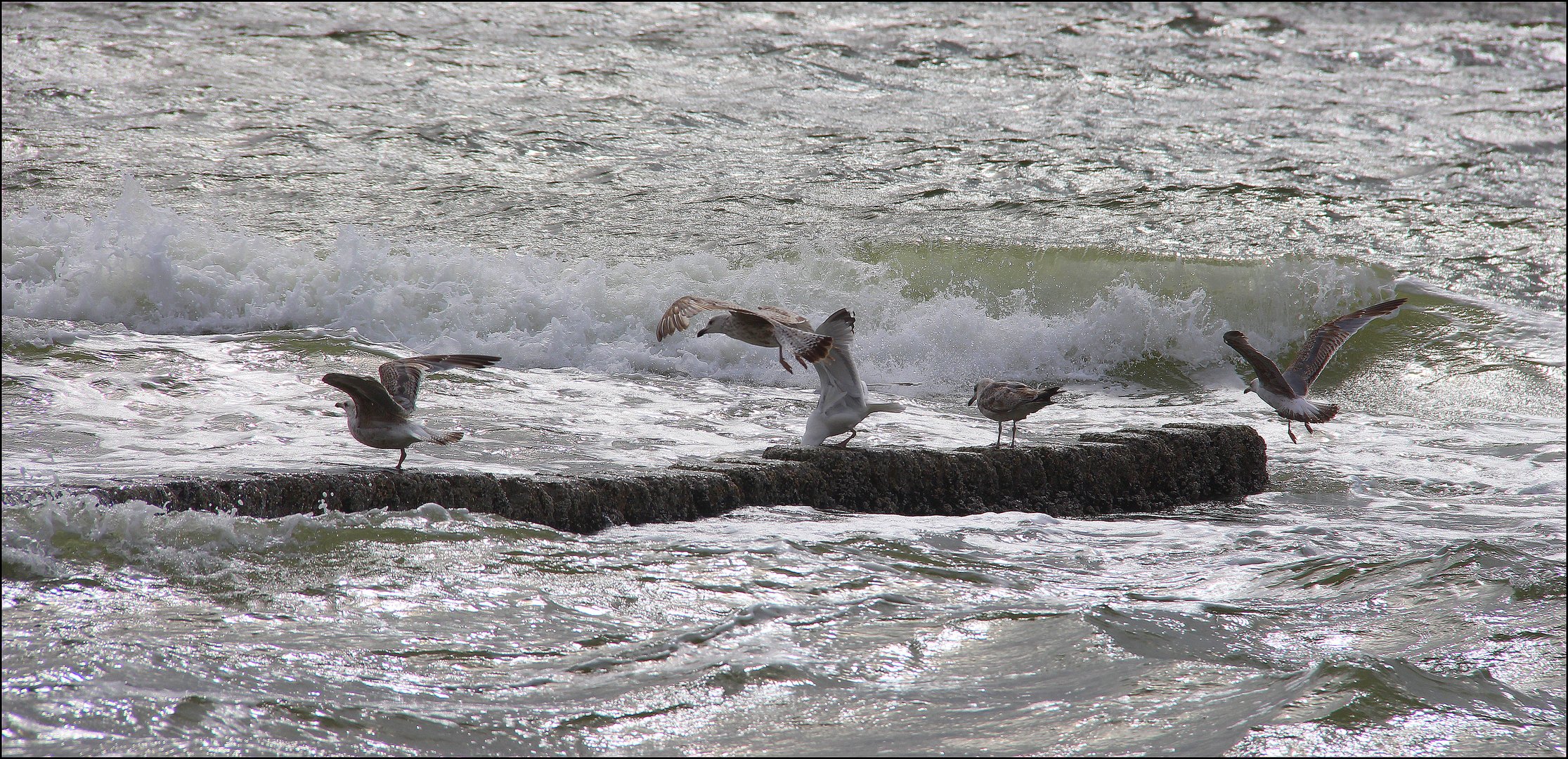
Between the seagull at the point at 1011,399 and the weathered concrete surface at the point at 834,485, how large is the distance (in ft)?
0.70

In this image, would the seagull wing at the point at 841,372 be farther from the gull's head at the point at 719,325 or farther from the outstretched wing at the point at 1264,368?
the outstretched wing at the point at 1264,368

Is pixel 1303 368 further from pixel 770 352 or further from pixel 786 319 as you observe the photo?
pixel 770 352

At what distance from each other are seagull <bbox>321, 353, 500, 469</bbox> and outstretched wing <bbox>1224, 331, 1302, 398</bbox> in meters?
3.96

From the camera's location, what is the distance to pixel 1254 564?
203 inches

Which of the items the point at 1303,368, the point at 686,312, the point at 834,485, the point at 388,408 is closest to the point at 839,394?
the point at 834,485

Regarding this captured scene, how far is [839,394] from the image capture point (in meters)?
6.05

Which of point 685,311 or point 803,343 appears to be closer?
point 803,343

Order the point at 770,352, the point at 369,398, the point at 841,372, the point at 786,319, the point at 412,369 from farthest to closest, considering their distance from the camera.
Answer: the point at 770,352, the point at 841,372, the point at 786,319, the point at 412,369, the point at 369,398

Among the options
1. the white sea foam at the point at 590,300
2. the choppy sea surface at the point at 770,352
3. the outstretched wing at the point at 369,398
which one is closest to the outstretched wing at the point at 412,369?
the outstretched wing at the point at 369,398

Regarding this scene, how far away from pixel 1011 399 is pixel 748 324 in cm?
154

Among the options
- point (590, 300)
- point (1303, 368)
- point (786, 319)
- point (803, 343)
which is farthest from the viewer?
point (590, 300)

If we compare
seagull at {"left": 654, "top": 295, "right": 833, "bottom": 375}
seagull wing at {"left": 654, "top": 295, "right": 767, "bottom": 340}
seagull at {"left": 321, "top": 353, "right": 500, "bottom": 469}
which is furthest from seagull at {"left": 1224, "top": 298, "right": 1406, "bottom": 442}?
seagull at {"left": 321, "top": 353, "right": 500, "bottom": 469}

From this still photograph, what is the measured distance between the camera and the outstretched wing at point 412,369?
543cm

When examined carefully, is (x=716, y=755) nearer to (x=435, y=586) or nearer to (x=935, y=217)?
(x=435, y=586)
